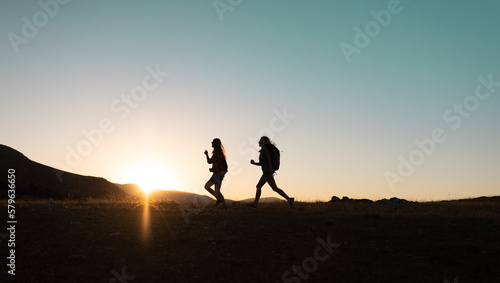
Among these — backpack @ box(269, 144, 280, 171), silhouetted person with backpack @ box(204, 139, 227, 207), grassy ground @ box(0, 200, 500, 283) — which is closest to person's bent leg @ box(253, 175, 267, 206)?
backpack @ box(269, 144, 280, 171)

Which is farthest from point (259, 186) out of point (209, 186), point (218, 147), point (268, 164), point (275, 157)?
→ point (218, 147)

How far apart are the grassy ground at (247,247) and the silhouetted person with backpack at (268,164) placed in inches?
88.0

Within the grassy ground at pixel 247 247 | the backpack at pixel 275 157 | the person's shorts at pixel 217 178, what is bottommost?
the grassy ground at pixel 247 247

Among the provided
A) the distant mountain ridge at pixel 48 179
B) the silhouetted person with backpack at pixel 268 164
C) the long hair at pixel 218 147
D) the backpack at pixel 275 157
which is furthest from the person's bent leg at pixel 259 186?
the distant mountain ridge at pixel 48 179

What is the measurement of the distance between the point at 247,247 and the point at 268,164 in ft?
19.3

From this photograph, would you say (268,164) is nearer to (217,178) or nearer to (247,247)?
(217,178)

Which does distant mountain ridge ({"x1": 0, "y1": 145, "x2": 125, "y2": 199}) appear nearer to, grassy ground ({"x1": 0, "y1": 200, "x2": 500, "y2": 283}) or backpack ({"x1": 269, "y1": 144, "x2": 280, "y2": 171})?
backpack ({"x1": 269, "y1": 144, "x2": 280, "y2": 171})

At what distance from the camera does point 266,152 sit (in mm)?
15492

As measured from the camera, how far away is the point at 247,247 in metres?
9.78

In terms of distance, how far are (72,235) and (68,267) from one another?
200 cm

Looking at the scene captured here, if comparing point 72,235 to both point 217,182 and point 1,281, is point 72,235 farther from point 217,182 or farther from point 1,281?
point 217,182

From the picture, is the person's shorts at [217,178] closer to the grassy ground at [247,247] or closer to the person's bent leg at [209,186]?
the person's bent leg at [209,186]

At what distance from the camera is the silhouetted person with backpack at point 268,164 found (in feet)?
50.7

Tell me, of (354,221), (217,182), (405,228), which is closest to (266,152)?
(217,182)
